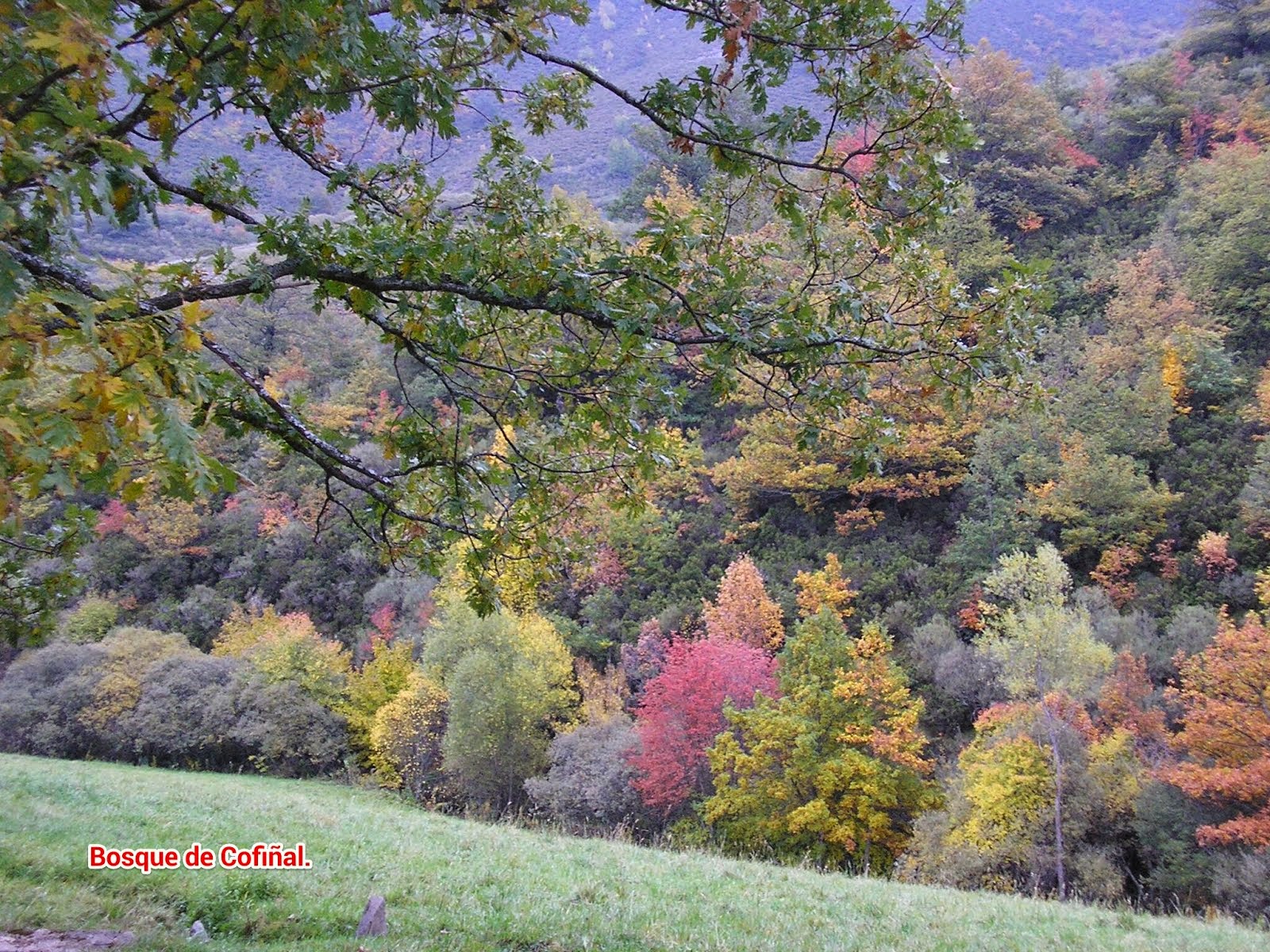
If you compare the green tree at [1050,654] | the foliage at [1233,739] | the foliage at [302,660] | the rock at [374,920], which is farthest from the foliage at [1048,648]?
the foliage at [302,660]

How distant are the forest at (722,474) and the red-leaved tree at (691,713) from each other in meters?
0.14

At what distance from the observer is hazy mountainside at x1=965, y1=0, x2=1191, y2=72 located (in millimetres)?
68000

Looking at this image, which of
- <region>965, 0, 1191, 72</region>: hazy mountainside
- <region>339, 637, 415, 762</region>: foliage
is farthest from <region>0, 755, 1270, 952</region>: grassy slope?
<region>965, 0, 1191, 72</region>: hazy mountainside

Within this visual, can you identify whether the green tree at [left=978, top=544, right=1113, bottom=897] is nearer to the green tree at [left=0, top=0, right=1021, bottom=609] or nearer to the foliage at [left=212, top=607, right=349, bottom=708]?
the green tree at [left=0, top=0, right=1021, bottom=609]

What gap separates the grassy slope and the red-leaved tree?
686 centimetres

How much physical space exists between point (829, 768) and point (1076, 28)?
91823 millimetres

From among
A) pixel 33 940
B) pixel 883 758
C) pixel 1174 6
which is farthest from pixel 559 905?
pixel 1174 6

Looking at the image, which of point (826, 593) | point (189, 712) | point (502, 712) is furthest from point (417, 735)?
point (826, 593)

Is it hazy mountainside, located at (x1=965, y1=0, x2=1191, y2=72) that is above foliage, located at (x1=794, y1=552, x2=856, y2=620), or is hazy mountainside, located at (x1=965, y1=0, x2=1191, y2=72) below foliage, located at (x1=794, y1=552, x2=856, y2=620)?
above

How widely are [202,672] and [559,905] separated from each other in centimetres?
2633

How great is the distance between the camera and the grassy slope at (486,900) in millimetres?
4625

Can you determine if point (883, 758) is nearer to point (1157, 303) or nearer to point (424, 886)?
point (424, 886)

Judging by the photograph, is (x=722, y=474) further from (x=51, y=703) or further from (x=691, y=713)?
(x=51, y=703)

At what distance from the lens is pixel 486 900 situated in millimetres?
5633
